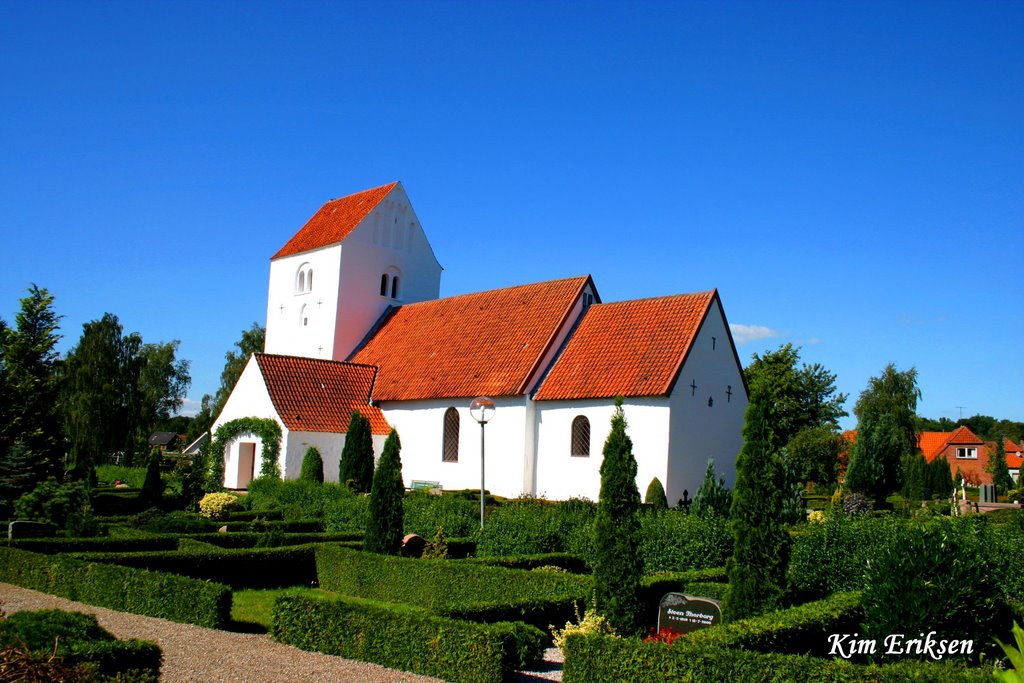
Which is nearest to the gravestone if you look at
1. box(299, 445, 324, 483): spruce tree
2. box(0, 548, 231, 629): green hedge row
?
box(0, 548, 231, 629): green hedge row

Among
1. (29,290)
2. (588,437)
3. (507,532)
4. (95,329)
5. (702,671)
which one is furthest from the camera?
(95,329)

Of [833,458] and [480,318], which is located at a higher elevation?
[480,318]

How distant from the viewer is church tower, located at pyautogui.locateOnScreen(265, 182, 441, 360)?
112ft

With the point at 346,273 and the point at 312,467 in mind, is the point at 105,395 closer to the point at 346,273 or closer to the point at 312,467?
the point at 346,273

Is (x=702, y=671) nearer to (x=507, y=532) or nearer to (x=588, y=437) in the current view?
(x=507, y=532)

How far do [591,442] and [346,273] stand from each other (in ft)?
47.6

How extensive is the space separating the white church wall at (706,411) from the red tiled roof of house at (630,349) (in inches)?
19.1

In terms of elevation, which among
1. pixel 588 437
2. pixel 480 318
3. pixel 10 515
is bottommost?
pixel 10 515

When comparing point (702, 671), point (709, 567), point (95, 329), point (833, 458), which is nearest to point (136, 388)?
point (95, 329)

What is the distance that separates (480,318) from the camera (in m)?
30.5

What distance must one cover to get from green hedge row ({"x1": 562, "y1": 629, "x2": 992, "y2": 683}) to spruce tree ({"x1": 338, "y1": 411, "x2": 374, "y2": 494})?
18823mm

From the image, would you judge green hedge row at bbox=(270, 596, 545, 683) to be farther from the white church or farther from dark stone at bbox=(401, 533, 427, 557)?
the white church

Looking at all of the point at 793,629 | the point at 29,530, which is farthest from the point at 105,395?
the point at 793,629

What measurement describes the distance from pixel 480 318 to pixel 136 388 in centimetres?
2866
